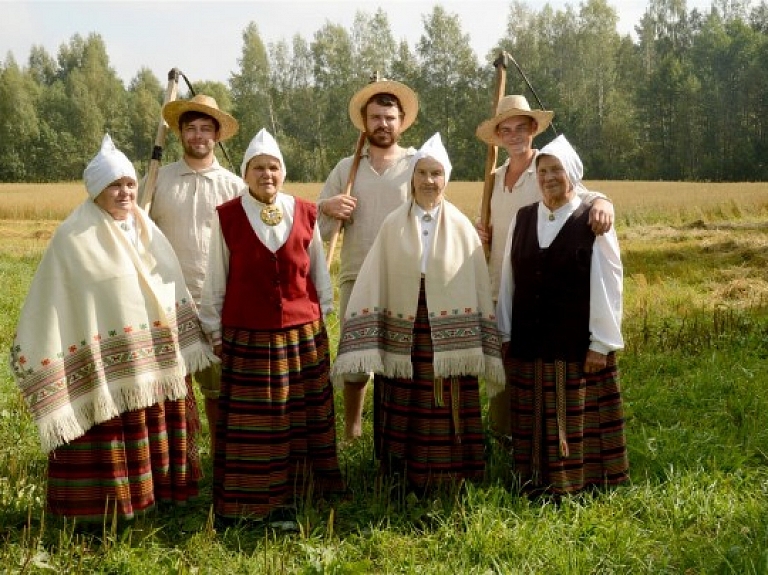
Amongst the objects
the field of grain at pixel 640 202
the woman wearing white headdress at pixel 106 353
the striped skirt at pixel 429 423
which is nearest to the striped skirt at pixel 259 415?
the woman wearing white headdress at pixel 106 353

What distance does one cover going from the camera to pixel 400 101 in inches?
185

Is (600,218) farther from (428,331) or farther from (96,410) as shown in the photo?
(96,410)

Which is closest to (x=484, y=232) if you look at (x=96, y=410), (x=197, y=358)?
(x=197, y=358)

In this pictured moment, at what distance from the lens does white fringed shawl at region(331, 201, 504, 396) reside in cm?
393

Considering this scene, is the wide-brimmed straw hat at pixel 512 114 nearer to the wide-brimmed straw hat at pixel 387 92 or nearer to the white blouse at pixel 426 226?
the wide-brimmed straw hat at pixel 387 92

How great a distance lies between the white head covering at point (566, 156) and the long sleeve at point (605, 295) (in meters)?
0.34

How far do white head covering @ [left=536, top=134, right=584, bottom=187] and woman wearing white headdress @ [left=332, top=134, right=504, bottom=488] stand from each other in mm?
534

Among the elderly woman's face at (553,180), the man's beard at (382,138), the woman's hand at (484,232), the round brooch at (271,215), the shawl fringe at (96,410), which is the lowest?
the shawl fringe at (96,410)

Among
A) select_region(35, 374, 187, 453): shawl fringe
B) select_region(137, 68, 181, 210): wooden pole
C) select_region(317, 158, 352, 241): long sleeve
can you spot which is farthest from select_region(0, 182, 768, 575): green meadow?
select_region(137, 68, 181, 210): wooden pole

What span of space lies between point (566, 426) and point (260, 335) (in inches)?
64.6

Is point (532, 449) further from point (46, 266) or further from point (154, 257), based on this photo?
point (46, 266)

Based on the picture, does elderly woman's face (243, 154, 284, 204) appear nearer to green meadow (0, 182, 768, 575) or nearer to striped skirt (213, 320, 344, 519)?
striped skirt (213, 320, 344, 519)

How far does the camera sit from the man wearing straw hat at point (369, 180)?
15.0ft

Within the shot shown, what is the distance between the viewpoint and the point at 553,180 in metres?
3.84
